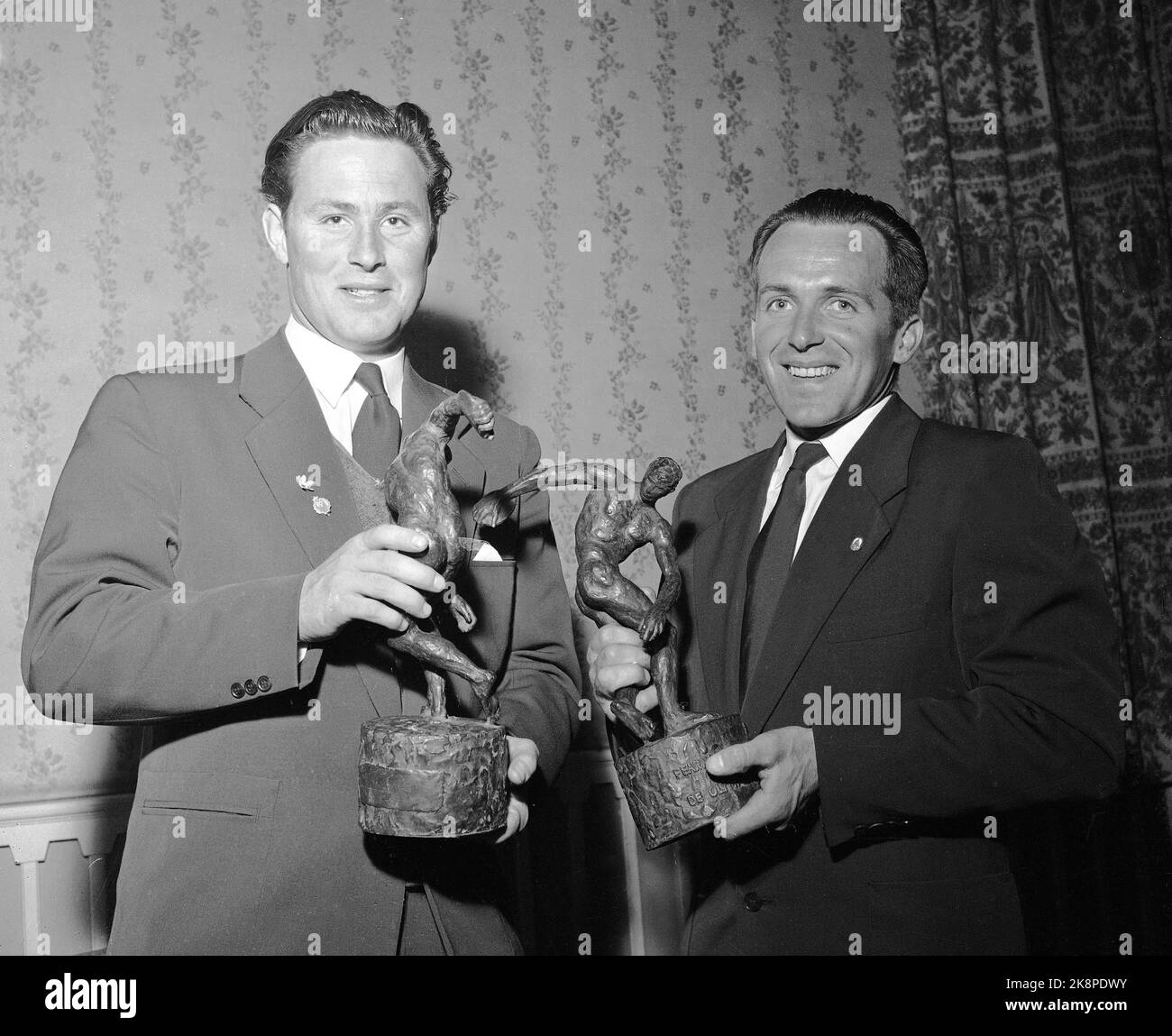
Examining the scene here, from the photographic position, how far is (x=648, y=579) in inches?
105

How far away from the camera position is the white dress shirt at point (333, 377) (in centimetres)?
155

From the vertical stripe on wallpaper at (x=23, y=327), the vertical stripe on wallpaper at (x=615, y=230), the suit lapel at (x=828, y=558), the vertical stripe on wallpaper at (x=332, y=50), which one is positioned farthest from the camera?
the vertical stripe on wallpaper at (x=615, y=230)

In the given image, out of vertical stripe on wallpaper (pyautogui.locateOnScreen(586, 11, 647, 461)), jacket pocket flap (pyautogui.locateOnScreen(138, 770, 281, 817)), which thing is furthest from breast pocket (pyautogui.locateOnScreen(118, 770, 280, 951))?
vertical stripe on wallpaper (pyautogui.locateOnScreen(586, 11, 647, 461))

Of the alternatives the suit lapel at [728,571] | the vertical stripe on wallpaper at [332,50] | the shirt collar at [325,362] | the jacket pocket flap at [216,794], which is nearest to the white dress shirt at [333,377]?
the shirt collar at [325,362]

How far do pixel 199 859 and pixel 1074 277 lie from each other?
236cm

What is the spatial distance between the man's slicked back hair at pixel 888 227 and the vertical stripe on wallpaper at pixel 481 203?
2.84 ft

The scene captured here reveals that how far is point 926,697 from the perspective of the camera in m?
1.57

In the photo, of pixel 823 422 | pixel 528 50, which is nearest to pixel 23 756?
pixel 823 422

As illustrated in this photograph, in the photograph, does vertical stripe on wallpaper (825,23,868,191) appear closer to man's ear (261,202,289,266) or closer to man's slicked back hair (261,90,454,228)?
man's slicked back hair (261,90,454,228)

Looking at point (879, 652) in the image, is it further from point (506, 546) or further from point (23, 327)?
point (23, 327)

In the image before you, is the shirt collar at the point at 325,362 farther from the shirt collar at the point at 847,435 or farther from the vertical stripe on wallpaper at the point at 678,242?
the vertical stripe on wallpaper at the point at 678,242

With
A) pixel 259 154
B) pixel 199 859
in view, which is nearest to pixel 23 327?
pixel 259 154

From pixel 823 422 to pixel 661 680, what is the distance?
50 centimetres
